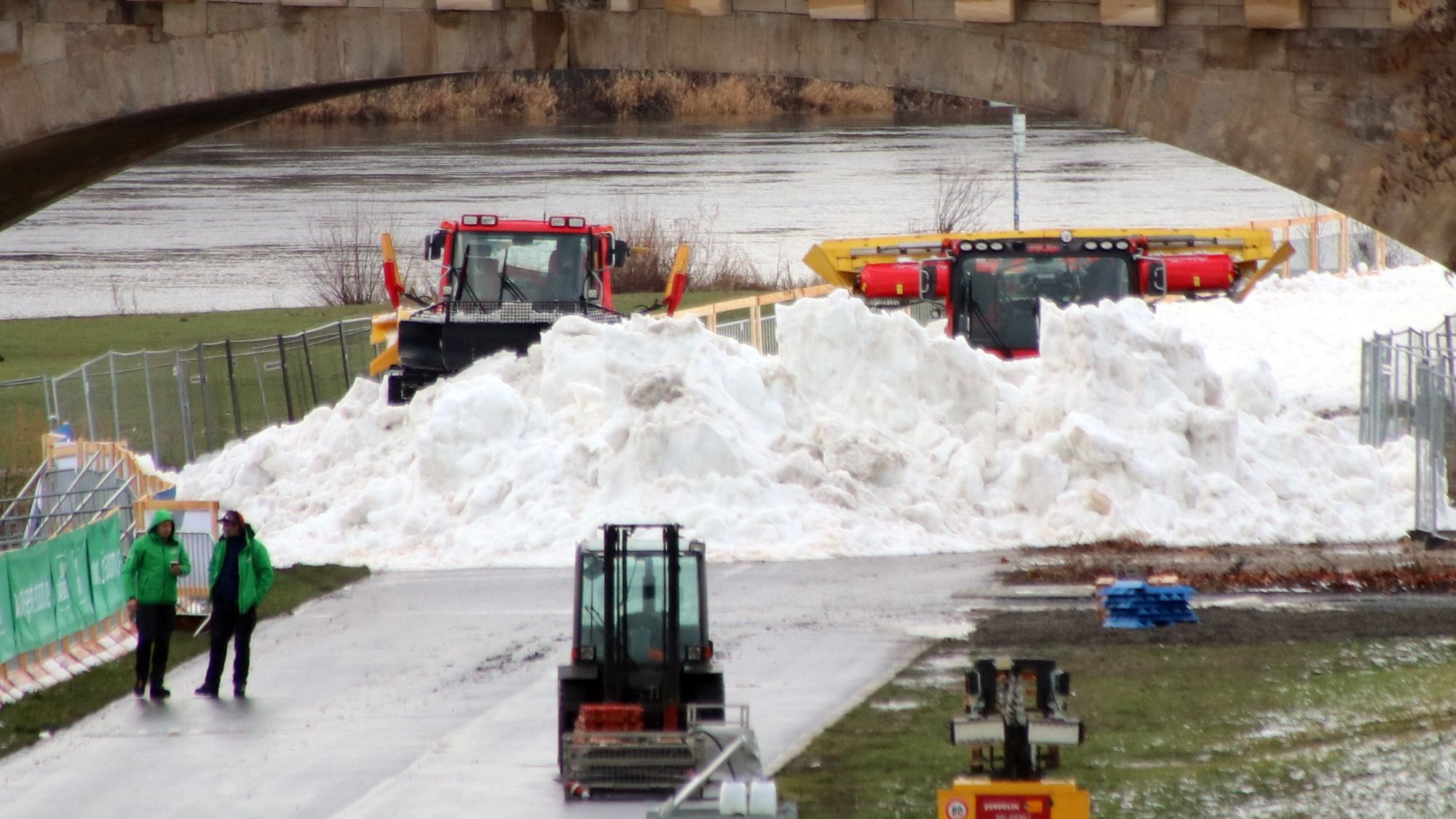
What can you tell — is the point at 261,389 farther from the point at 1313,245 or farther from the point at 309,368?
the point at 1313,245

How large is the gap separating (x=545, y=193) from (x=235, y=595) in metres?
49.0

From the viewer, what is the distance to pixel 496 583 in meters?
19.4

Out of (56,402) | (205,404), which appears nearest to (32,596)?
(56,402)

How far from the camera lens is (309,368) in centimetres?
2984

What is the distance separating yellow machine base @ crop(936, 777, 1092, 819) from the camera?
8148mm

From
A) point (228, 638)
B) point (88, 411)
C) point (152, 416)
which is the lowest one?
point (152, 416)

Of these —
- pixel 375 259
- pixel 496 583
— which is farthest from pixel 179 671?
pixel 375 259

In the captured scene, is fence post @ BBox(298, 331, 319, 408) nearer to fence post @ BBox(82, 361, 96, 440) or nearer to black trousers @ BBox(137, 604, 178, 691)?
fence post @ BBox(82, 361, 96, 440)

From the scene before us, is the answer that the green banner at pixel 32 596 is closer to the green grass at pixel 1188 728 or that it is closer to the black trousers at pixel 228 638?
the black trousers at pixel 228 638

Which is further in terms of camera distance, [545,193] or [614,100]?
[614,100]

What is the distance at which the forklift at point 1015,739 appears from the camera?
8172mm

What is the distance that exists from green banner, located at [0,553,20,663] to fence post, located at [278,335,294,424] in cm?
1303

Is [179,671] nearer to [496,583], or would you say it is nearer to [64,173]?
[496,583]

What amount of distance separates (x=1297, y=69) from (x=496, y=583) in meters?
9.10
